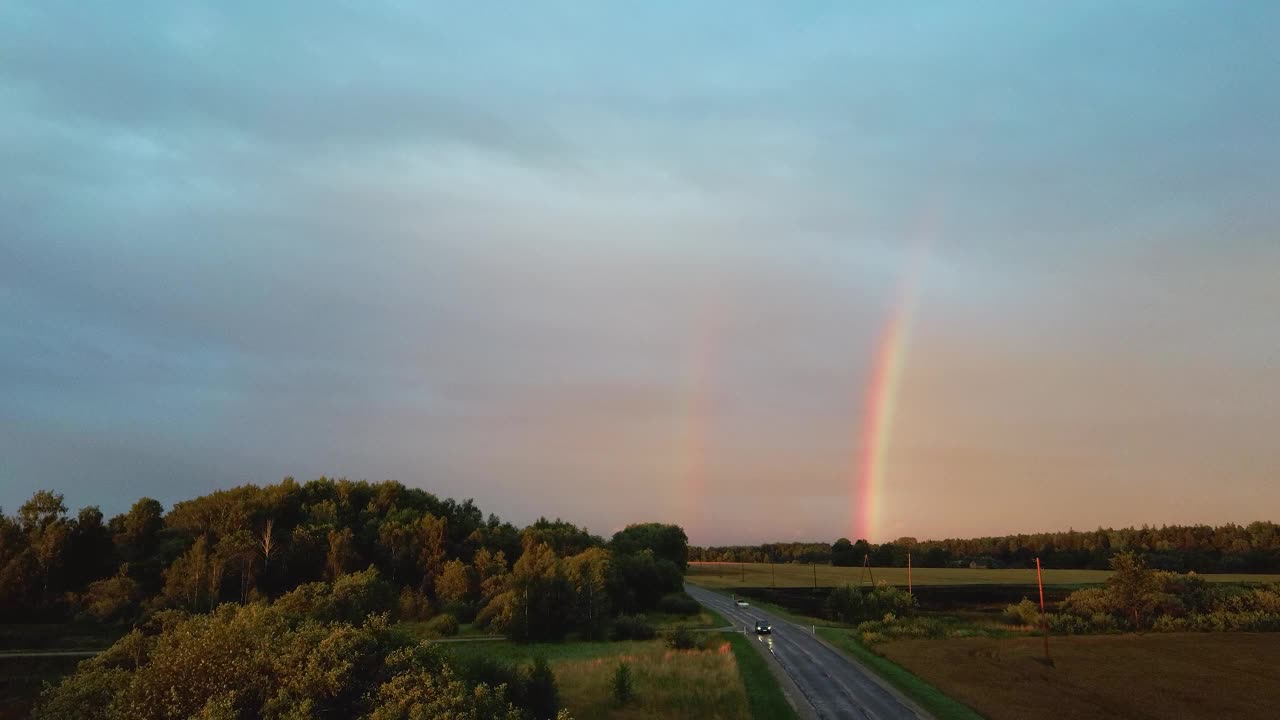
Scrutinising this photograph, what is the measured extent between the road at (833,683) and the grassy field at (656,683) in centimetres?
341

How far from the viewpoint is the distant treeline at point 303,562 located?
69875 mm

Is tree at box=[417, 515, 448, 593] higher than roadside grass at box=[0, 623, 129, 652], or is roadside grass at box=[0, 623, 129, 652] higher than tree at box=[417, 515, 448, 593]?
tree at box=[417, 515, 448, 593]

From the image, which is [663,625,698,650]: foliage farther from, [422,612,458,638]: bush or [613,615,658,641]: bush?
[422,612,458,638]: bush

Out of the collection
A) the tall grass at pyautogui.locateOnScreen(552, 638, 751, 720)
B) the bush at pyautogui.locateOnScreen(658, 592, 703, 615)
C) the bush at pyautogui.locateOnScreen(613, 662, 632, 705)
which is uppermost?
the bush at pyautogui.locateOnScreen(613, 662, 632, 705)

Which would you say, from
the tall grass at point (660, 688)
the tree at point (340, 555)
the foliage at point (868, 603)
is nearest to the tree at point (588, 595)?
the tall grass at point (660, 688)

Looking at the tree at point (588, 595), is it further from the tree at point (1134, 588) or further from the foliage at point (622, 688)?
the tree at point (1134, 588)

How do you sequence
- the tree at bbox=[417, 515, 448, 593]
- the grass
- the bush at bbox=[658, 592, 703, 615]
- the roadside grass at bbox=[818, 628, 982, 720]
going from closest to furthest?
the grass → the roadside grass at bbox=[818, 628, 982, 720] → the tree at bbox=[417, 515, 448, 593] → the bush at bbox=[658, 592, 703, 615]

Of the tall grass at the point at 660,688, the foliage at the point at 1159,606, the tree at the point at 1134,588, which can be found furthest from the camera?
the tree at the point at 1134,588

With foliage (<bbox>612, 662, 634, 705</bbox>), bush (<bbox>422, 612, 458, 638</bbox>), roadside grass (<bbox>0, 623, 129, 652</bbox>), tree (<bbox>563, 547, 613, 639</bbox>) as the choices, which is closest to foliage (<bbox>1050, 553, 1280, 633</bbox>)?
tree (<bbox>563, 547, 613, 639</bbox>)

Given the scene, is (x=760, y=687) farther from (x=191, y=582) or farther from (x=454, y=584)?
(x=191, y=582)

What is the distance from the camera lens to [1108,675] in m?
52.0

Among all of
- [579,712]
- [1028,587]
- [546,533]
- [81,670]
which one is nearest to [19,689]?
[579,712]

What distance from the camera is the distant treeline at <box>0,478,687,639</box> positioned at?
69875mm

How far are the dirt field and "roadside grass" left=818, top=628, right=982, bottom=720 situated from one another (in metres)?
0.81
